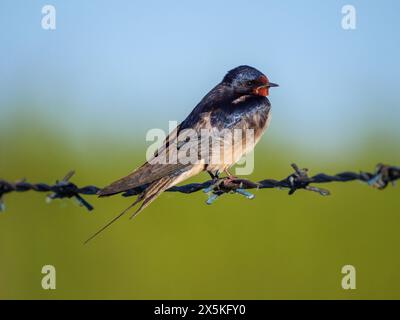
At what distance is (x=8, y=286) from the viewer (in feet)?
24.5

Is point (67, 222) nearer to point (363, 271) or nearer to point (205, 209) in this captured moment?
point (205, 209)

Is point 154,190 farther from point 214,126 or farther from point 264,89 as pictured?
point 264,89

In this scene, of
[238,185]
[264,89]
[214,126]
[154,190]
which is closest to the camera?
[238,185]

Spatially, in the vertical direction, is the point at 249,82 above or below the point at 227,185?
above

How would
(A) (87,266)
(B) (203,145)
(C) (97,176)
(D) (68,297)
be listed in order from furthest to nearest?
(C) (97,176) < (A) (87,266) < (D) (68,297) < (B) (203,145)

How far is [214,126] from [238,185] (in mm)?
744

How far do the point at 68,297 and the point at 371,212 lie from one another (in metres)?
3.48

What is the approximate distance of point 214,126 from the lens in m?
5.01

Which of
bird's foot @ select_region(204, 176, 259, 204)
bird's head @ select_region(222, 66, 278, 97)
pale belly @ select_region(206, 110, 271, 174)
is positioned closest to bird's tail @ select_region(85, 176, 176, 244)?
bird's foot @ select_region(204, 176, 259, 204)

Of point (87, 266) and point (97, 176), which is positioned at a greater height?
point (97, 176)

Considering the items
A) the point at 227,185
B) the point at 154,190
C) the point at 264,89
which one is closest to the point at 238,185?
the point at 227,185

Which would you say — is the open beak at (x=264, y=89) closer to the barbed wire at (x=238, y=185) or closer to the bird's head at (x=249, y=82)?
the bird's head at (x=249, y=82)

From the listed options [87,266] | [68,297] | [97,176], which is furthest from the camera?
[97,176]

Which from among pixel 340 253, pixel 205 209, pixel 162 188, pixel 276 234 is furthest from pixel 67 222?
pixel 162 188
